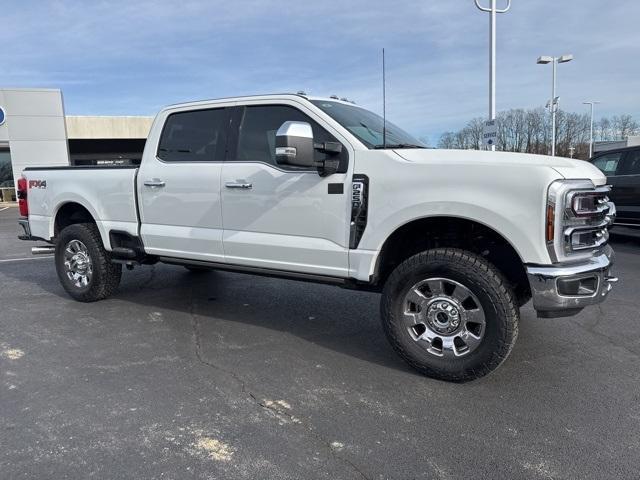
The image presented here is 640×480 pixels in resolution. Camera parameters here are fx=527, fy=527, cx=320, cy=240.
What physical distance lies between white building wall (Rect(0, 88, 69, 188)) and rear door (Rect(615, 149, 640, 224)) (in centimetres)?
2463

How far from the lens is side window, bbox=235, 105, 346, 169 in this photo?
14.7 ft

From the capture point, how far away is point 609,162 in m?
10.1

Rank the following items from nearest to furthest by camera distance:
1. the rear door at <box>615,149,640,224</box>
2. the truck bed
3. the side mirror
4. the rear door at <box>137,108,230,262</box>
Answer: the side mirror < the rear door at <box>137,108,230,262</box> < the truck bed < the rear door at <box>615,149,640,224</box>

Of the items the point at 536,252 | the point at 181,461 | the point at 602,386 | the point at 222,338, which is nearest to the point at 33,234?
the point at 222,338

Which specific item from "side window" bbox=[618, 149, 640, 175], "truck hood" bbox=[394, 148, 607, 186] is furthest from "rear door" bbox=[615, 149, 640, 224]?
"truck hood" bbox=[394, 148, 607, 186]

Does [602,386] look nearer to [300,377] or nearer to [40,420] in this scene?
[300,377]

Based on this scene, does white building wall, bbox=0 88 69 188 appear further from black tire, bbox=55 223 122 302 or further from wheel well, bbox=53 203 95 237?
black tire, bbox=55 223 122 302

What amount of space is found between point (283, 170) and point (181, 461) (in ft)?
7.72

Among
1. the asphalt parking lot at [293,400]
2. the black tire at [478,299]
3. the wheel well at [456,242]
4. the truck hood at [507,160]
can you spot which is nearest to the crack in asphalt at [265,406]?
the asphalt parking lot at [293,400]

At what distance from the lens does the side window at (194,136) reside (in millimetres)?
4887

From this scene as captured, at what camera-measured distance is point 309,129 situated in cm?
388

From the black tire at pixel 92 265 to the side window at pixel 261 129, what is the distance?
2.20 meters

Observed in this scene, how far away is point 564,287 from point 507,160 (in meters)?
0.91

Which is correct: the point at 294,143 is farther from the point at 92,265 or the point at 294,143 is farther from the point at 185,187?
the point at 92,265
